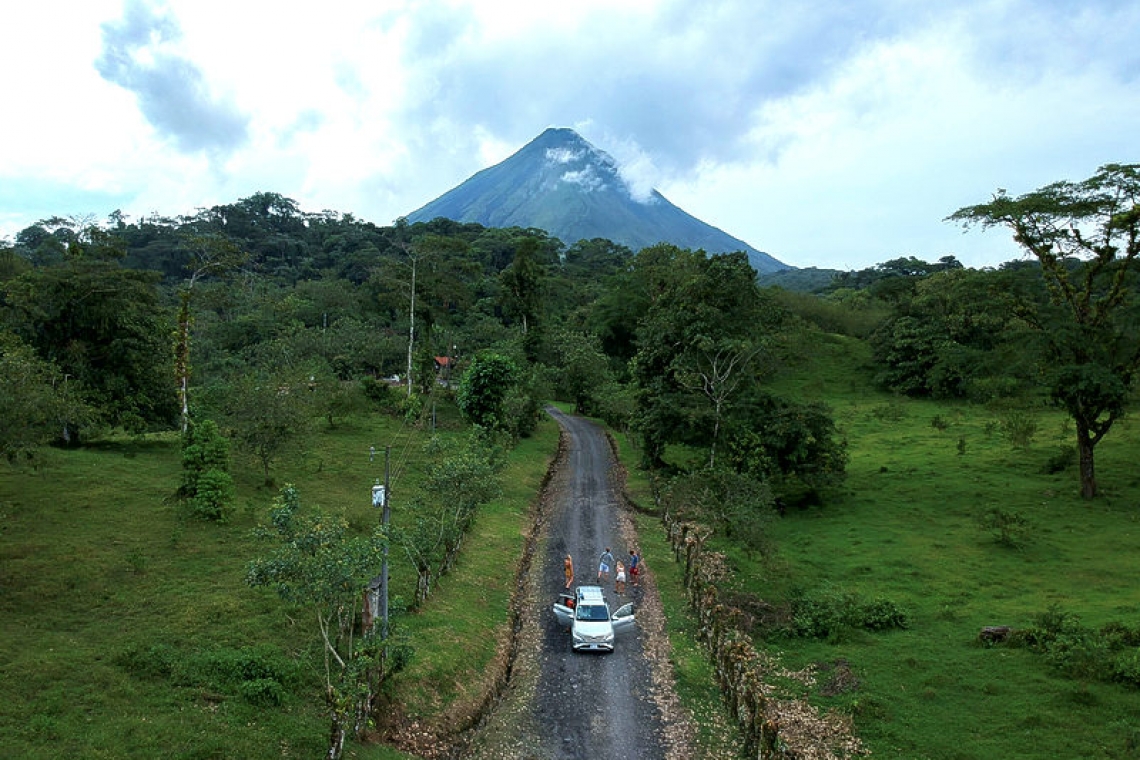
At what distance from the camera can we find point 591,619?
20438 millimetres

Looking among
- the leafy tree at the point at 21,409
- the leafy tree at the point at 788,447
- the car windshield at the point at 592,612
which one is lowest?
the car windshield at the point at 592,612

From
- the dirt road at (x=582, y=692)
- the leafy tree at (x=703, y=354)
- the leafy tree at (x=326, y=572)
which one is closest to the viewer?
the leafy tree at (x=326, y=572)

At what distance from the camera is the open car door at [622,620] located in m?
21.1

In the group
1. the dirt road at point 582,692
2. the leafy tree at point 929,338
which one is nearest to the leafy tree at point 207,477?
the dirt road at point 582,692

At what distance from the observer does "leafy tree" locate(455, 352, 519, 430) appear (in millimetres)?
44562

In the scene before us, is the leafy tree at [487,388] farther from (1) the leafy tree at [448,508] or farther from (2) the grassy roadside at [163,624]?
(1) the leafy tree at [448,508]

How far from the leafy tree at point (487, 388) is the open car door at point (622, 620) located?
79.4 ft

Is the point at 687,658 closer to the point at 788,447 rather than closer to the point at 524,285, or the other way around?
the point at 788,447

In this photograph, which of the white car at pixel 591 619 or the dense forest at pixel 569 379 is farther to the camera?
the dense forest at pixel 569 379

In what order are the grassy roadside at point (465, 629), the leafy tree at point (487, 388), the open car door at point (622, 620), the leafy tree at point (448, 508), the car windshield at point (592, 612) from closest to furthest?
the grassy roadside at point (465, 629)
the car windshield at point (592, 612)
the open car door at point (622, 620)
the leafy tree at point (448, 508)
the leafy tree at point (487, 388)

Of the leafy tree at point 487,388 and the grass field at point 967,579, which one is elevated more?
the leafy tree at point 487,388

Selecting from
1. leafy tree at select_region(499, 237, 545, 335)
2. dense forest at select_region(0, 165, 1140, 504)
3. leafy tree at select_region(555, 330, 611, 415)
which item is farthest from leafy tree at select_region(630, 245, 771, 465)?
leafy tree at select_region(499, 237, 545, 335)

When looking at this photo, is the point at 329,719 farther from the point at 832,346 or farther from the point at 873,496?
the point at 832,346

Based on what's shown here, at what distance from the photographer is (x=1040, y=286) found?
33.8 m
